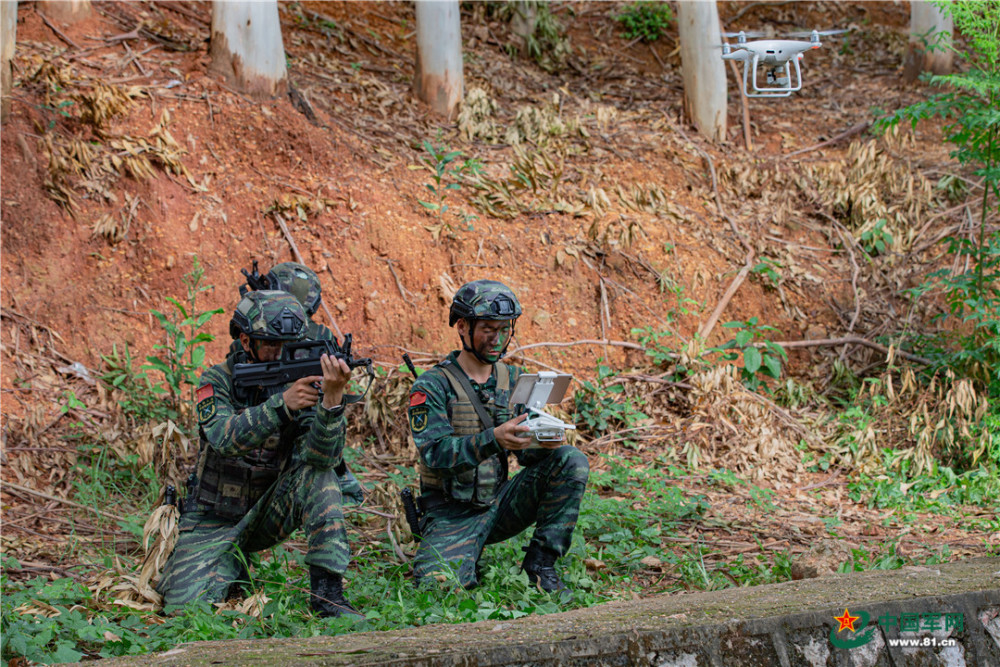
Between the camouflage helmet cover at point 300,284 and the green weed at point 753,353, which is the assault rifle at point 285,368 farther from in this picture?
the green weed at point 753,353

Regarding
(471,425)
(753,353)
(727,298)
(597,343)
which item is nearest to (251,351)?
(471,425)

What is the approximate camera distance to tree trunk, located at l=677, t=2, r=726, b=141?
9.88 metres

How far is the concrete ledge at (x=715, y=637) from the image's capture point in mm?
2449

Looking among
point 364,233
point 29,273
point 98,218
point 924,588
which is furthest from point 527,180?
point 924,588

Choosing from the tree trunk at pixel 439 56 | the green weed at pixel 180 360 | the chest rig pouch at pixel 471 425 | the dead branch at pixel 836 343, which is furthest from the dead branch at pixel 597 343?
the tree trunk at pixel 439 56

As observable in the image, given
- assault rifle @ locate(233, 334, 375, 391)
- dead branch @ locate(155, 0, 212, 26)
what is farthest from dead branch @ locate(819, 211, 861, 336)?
dead branch @ locate(155, 0, 212, 26)

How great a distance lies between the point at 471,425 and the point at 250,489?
→ 1.13 meters

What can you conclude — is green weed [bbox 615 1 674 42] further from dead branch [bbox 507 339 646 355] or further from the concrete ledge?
the concrete ledge

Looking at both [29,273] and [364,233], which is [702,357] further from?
[29,273]

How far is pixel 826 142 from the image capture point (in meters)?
10.2

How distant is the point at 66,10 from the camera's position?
27.9 feet

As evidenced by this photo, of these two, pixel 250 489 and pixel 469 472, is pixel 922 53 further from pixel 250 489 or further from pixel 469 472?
pixel 250 489

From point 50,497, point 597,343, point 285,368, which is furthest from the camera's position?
point 597,343

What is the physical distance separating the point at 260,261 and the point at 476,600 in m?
4.38
